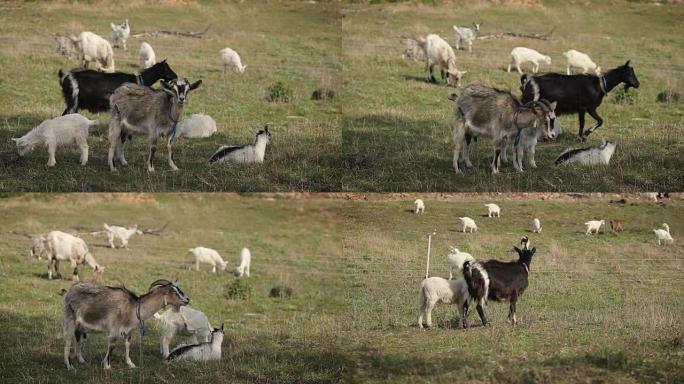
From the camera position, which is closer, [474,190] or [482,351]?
[482,351]

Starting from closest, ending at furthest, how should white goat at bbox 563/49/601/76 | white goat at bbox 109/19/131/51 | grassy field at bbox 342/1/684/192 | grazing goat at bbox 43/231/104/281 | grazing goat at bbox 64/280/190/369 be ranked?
1. grazing goat at bbox 64/280/190/369
2. grassy field at bbox 342/1/684/192
3. grazing goat at bbox 43/231/104/281
4. white goat at bbox 563/49/601/76
5. white goat at bbox 109/19/131/51

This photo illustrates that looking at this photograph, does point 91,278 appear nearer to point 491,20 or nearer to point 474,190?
point 474,190

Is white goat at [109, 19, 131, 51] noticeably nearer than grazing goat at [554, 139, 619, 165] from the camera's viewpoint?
No

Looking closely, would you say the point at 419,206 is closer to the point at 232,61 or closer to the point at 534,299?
the point at 534,299

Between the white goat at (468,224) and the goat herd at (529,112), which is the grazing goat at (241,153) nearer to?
the goat herd at (529,112)

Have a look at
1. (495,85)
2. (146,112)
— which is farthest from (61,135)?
(495,85)

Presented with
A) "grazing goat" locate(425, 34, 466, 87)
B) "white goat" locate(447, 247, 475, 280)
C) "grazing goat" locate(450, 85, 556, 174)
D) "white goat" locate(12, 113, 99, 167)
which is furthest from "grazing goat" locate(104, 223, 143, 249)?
"grazing goat" locate(450, 85, 556, 174)

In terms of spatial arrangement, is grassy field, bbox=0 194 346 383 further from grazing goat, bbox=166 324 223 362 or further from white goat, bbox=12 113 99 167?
white goat, bbox=12 113 99 167

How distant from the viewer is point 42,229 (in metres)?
25.0

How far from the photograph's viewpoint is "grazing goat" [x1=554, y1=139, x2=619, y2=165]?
686 inches

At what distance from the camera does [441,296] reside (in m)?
15.1

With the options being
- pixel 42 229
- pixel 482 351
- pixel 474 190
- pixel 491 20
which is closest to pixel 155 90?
pixel 474 190

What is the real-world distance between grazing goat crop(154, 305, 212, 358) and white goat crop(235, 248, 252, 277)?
626 centimetres

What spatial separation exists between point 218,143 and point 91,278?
4.46 m
